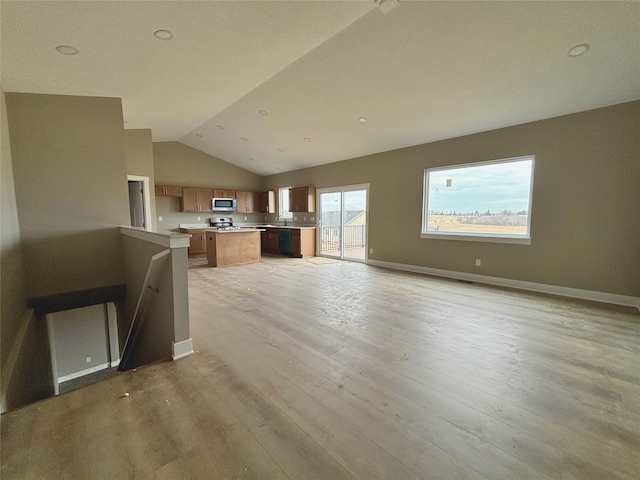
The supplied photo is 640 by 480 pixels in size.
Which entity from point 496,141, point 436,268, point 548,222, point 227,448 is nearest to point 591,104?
point 496,141

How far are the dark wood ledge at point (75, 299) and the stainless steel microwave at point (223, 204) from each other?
15.1ft

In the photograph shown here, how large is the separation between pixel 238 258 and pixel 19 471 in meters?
5.34

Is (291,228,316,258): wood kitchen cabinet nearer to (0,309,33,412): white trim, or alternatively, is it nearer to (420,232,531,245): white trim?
(420,232,531,245): white trim

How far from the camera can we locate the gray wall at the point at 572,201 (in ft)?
11.3

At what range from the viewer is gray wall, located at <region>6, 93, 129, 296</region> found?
3277mm

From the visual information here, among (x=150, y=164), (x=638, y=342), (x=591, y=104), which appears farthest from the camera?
(x=150, y=164)

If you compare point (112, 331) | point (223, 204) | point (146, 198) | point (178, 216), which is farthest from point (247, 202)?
point (112, 331)

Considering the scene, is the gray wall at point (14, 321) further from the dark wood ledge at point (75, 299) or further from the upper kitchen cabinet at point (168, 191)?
the upper kitchen cabinet at point (168, 191)

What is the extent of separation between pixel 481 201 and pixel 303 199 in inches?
179

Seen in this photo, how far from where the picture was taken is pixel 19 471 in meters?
1.28

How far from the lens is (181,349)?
2.33 m

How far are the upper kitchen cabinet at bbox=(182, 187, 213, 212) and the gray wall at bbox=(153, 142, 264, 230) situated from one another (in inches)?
12.1

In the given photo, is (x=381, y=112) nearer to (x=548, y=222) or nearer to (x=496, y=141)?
(x=496, y=141)

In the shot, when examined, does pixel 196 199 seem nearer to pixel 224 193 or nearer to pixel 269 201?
pixel 224 193
